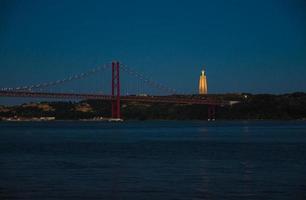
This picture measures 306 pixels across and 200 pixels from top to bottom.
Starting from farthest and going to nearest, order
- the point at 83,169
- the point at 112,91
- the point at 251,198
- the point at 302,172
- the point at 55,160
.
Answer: the point at 112,91 → the point at 55,160 → the point at 83,169 → the point at 302,172 → the point at 251,198

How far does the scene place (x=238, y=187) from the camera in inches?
624

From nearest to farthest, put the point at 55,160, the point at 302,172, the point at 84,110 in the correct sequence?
the point at 302,172 → the point at 55,160 → the point at 84,110

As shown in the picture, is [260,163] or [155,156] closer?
[260,163]

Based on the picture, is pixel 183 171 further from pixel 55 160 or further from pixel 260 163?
pixel 55 160

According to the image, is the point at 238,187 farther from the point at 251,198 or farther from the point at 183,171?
the point at 183,171

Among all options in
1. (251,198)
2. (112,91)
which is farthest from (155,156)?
(112,91)

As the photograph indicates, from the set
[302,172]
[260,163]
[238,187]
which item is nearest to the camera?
[238,187]

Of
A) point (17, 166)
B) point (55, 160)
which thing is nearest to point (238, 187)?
point (17, 166)

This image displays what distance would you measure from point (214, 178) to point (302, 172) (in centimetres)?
273

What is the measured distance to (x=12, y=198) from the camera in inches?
555

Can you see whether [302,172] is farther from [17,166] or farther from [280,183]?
[17,166]

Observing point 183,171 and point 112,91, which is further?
point 112,91

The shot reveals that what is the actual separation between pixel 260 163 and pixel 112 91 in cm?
6009

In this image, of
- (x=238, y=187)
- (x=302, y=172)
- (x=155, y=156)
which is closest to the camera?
(x=238, y=187)
